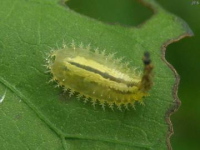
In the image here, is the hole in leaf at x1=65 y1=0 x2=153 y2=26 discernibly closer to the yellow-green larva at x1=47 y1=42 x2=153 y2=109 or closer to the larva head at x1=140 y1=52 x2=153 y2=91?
the yellow-green larva at x1=47 y1=42 x2=153 y2=109

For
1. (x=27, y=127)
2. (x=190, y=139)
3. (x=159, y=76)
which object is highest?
(x=159, y=76)

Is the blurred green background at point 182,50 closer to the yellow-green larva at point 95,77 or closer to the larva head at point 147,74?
the yellow-green larva at point 95,77

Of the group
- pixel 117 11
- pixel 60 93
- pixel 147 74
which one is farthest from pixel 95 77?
pixel 117 11

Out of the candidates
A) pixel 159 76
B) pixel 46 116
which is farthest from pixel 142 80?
pixel 46 116

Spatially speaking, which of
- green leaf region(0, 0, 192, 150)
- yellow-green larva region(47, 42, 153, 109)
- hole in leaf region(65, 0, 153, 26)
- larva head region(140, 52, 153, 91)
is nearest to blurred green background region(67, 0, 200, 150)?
hole in leaf region(65, 0, 153, 26)

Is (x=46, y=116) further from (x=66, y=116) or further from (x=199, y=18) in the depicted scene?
(x=199, y=18)

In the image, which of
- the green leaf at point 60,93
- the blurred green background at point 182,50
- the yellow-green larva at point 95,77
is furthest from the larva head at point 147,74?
the blurred green background at point 182,50
